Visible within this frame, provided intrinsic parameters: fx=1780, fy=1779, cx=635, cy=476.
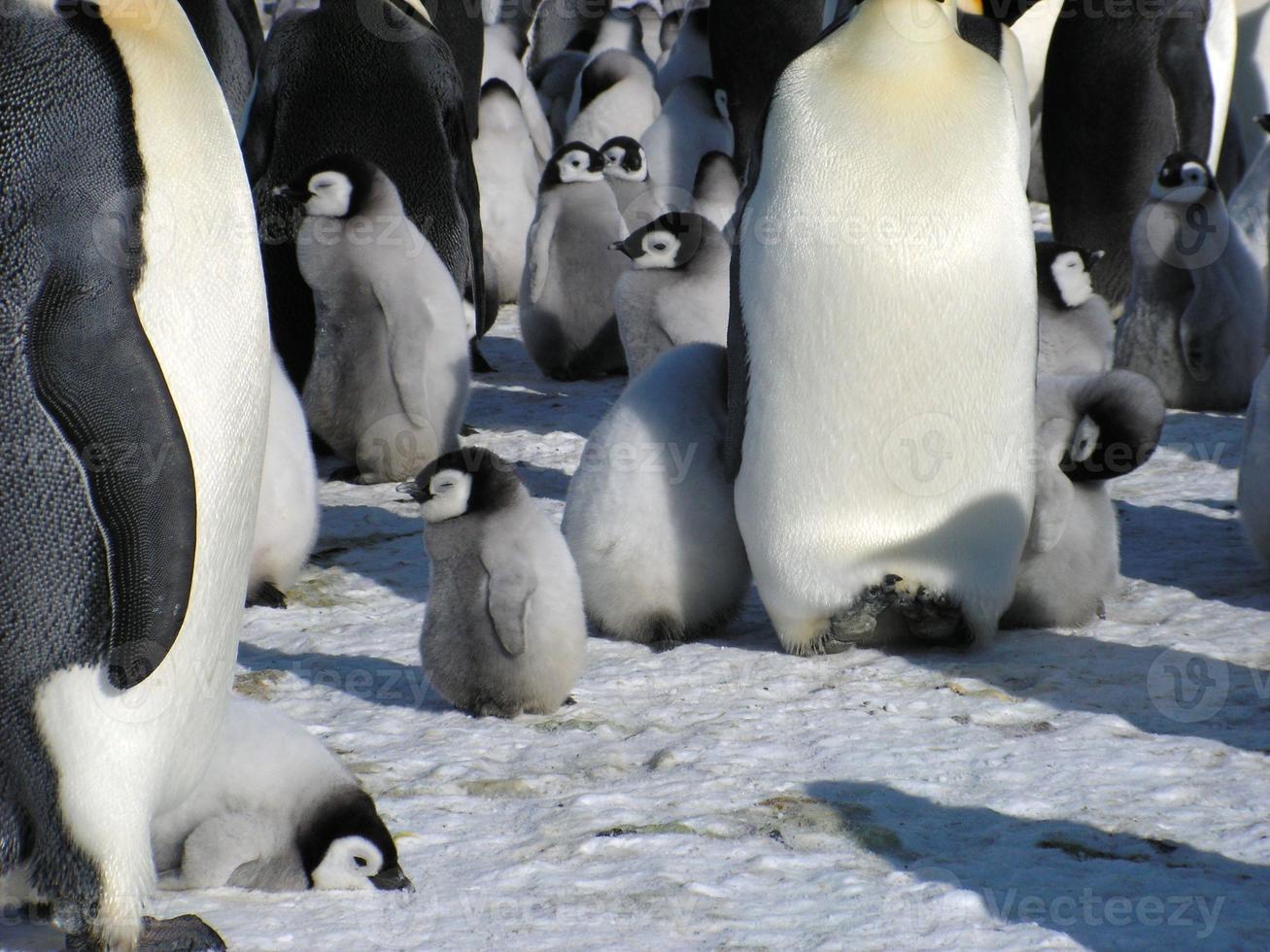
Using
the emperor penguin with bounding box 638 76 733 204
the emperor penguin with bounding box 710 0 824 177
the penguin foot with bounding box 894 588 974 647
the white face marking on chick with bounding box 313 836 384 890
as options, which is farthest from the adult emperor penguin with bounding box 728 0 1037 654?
the emperor penguin with bounding box 638 76 733 204

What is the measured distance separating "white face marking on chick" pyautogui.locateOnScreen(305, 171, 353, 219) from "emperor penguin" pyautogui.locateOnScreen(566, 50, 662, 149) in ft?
17.3

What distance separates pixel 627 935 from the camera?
238 cm

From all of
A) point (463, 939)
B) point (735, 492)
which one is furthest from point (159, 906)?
point (735, 492)

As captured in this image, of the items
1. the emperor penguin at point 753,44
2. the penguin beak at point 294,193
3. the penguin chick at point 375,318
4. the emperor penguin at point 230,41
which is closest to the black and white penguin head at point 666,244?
the penguin chick at point 375,318

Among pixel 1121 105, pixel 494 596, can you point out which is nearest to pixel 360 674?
pixel 494 596

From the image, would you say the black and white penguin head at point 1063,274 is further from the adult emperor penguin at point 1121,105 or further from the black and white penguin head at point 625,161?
the black and white penguin head at point 625,161

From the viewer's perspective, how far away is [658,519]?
12.6ft

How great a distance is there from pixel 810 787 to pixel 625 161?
17.2 ft

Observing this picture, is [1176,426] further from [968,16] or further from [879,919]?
[879,919]

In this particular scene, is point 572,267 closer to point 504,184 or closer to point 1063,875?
point 504,184

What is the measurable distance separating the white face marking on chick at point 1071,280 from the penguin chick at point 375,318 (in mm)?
1778

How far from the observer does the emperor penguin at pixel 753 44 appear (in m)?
9.31

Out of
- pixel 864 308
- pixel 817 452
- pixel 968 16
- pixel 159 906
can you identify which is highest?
pixel 968 16

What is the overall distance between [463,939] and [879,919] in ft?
1.85
